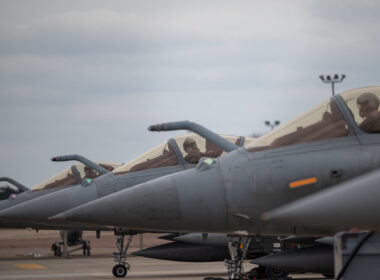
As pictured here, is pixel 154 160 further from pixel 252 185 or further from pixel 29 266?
pixel 29 266

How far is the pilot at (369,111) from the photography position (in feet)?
27.7

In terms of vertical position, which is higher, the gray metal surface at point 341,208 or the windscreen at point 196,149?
the windscreen at point 196,149

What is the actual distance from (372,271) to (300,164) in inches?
52.5

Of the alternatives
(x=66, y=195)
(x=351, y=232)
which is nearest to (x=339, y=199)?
(x=351, y=232)

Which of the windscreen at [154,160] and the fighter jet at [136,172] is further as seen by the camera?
the windscreen at [154,160]

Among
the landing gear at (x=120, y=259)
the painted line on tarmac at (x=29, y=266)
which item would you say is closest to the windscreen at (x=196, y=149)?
the landing gear at (x=120, y=259)

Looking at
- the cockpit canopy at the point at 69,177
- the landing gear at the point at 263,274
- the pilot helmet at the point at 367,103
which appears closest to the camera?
the pilot helmet at the point at 367,103

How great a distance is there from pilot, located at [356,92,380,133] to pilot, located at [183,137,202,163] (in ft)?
19.1

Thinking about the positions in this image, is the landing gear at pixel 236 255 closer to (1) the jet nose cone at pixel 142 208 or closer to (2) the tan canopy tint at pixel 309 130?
(2) the tan canopy tint at pixel 309 130

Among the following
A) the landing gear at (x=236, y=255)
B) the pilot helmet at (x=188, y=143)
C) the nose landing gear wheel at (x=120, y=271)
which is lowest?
the landing gear at (x=236, y=255)

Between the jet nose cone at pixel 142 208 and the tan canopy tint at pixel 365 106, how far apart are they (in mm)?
2021

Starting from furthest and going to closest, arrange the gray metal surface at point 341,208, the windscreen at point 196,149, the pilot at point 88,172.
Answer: the pilot at point 88,172, the windscreen at point 196,149, the gray metal surface at point 341,208

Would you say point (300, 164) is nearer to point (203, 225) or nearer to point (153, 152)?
point (203, 225)

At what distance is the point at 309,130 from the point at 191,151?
5.98 m
